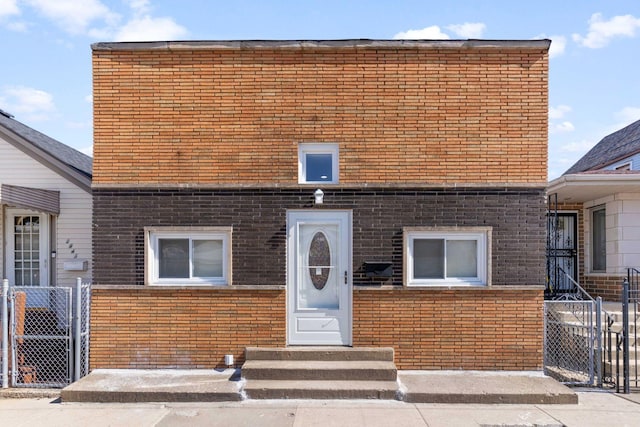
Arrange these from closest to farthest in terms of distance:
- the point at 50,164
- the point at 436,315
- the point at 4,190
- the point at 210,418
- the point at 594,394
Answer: the point at 210,418
the point at 594,394
the point at 436,315
the point at 4,190
the point at 50,164

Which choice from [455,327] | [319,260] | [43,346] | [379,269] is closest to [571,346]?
[455,327]

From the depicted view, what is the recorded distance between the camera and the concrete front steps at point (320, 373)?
6648 mm

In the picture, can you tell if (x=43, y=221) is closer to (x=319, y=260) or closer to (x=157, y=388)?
(x=157, y=388)

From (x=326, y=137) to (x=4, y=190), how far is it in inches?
233

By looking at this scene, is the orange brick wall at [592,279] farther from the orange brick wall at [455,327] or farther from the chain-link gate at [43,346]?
the chain-link gate at [43,346]

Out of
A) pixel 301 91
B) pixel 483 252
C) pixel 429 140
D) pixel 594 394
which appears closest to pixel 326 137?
pixel 301 91

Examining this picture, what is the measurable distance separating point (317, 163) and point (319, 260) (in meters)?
1.58

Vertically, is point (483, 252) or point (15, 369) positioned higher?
point (483, 252)

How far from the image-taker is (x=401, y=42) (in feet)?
25.0

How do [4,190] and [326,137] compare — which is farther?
[4,190]

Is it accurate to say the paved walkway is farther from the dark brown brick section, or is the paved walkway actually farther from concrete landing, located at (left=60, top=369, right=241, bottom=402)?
the dark brown brick section

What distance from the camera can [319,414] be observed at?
6168mm

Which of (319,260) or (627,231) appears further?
(627,231)

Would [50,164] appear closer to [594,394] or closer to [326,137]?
[326,137]
